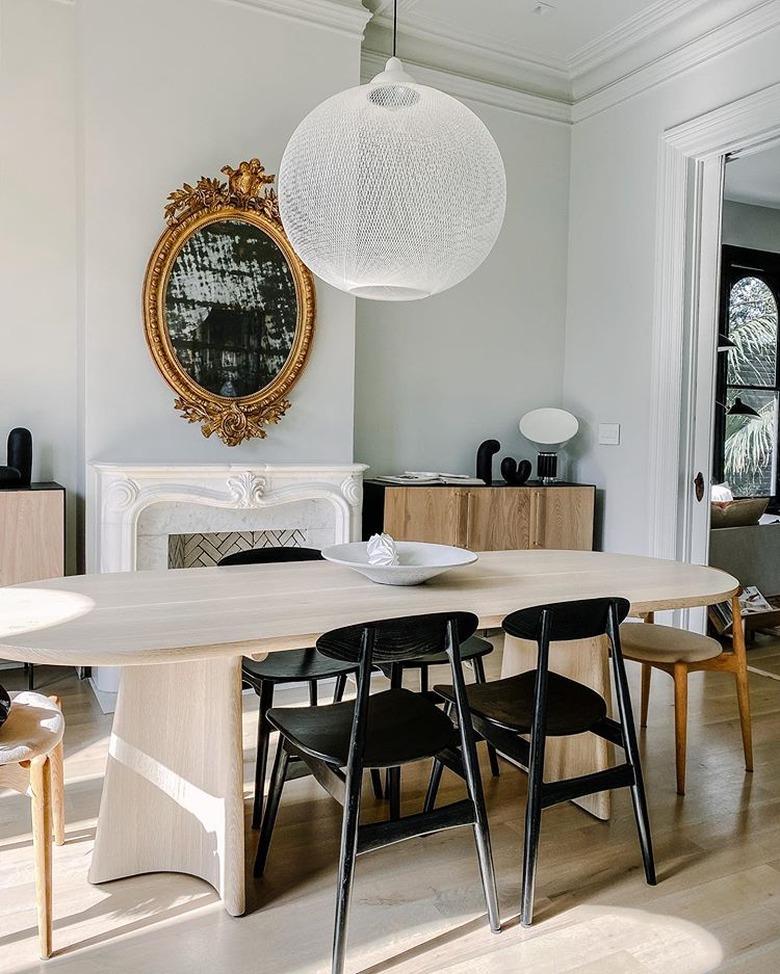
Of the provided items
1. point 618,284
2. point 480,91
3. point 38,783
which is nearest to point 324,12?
point 480,91

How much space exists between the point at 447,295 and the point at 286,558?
2423 mm

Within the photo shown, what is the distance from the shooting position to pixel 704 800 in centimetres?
262

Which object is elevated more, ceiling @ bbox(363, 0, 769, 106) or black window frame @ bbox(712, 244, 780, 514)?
ceiling @ bbox(363, 0, 769, 106)

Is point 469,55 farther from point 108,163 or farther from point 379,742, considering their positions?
point 379,742

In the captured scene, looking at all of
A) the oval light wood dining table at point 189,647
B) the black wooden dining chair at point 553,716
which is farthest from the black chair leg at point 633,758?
the oval light wood dining table at point 189,647

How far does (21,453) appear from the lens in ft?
11.7

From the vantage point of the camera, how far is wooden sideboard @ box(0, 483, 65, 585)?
3377 millimetres

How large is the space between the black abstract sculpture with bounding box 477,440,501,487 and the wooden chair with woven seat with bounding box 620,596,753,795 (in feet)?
5.83

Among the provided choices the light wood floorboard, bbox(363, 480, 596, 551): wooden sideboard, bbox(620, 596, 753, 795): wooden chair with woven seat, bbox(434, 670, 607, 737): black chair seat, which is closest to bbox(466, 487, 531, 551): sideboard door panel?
bbox(363, 480, 596, 551): wooden sideboard

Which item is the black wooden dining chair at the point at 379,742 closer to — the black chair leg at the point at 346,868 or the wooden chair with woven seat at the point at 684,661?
the black chair leg at the point at 346,868

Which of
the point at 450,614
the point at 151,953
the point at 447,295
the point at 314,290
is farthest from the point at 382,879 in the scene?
the point at 447,295

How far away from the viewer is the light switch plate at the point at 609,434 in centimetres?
472

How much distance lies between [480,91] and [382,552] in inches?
134

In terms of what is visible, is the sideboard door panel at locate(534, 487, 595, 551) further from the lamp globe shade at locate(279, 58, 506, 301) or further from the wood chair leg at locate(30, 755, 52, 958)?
the wood chair leg at locate(30, 755, 52, 958)
